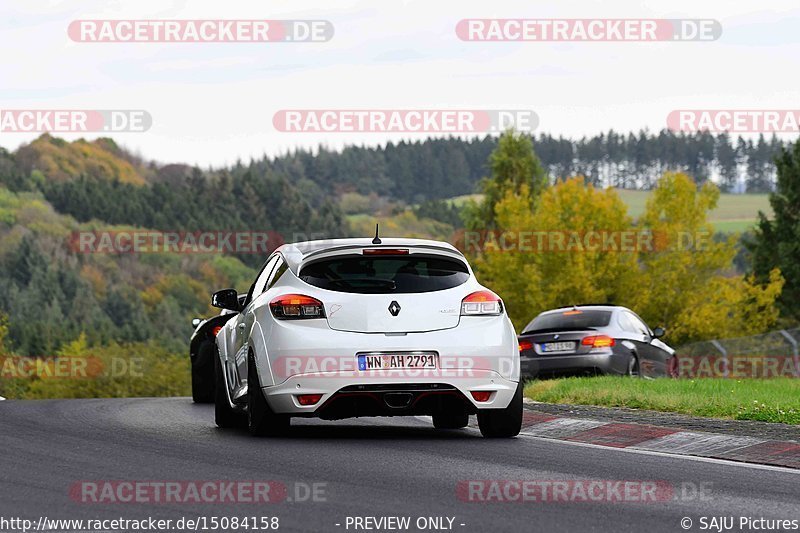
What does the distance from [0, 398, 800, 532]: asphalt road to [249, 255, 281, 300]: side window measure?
133cm

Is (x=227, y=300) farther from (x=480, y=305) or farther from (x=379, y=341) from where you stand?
(x=480, y=305)

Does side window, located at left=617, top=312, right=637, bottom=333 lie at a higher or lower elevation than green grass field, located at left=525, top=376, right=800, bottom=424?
higher

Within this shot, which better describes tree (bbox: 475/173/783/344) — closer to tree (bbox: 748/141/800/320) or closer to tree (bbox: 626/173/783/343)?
tree (bbox: 626/173/783/343)

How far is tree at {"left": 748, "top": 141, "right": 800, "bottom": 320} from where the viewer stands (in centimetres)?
7062

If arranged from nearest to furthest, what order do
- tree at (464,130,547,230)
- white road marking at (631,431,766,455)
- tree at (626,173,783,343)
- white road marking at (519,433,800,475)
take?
white road marking at (519,433,800,475)
white road marking at (631,431,766,455)
tree at (626,173,783,343)
tree at (464,130,547,230)

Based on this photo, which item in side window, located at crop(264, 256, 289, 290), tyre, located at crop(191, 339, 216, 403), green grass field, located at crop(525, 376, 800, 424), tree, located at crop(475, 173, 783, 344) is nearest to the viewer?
side window, located at crop(264, 256, 289, 290)

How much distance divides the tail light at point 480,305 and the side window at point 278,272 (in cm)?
167

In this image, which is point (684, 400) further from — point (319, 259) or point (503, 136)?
point (503, 136)

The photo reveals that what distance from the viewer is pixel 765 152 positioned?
6550 inches

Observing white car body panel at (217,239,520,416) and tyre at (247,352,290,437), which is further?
tyre at (247,352,290,437)

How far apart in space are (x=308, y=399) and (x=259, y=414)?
656 millimetres

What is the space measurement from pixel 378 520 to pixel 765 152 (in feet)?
539

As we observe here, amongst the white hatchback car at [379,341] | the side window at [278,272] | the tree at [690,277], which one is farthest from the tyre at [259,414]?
the tree at [690,277]

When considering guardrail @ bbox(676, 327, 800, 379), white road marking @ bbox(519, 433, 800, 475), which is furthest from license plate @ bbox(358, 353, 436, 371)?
guardrail @ bbox(676, 327, 800, 379)
